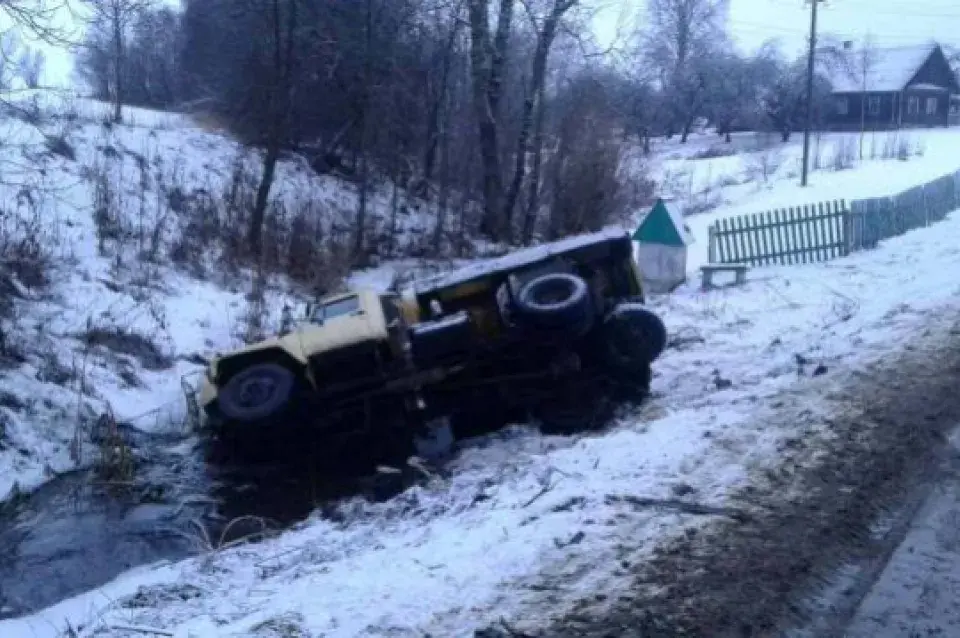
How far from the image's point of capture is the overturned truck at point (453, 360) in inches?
436

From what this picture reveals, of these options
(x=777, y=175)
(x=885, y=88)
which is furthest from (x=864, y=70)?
(x=777, y=175)

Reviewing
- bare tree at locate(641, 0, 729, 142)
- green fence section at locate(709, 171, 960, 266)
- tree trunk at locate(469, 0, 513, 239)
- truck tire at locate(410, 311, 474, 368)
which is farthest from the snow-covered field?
bare tree at locate(641, 0, 729, 142)

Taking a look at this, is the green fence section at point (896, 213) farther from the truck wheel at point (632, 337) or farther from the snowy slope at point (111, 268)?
the truck wheel at point (632, 337)

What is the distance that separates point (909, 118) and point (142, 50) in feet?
188

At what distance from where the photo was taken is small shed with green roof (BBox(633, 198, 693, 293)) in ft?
59.2

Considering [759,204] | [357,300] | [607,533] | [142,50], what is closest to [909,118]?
[759,204]

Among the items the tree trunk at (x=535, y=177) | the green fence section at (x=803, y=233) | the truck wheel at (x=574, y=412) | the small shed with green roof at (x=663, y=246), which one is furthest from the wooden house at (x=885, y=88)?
the truck wheel at (x=574, y=412)

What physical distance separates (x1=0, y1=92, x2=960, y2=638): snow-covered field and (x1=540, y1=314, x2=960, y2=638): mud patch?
180mm

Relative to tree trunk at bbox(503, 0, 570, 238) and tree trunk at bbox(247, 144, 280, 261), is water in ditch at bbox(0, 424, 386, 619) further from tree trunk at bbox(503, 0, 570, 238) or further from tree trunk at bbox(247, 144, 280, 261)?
tree trunk at bbox(503, 0, 570, 238)

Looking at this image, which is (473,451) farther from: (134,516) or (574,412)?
(134,516)

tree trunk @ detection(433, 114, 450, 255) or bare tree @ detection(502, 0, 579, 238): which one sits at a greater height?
bare tree @ detection(502, 0, 579, 238)

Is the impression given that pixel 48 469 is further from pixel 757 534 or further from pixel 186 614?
pixel 757 534

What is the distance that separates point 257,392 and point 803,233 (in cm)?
1323

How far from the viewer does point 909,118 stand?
77.4 metres
